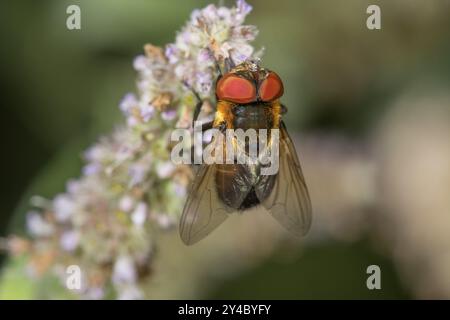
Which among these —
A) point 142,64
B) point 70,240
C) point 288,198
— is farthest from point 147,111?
point 70,240

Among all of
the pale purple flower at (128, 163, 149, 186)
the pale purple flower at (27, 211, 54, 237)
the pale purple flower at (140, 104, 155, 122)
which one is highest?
the pale purple flower at (140, 104, 155, 122)

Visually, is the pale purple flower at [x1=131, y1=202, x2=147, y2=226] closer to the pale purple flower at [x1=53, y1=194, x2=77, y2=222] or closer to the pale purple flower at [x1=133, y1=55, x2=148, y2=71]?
the pale purple flower at [x1=53, y1=194, x2=77, y2=222]

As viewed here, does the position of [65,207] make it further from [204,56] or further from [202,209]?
[204,56]

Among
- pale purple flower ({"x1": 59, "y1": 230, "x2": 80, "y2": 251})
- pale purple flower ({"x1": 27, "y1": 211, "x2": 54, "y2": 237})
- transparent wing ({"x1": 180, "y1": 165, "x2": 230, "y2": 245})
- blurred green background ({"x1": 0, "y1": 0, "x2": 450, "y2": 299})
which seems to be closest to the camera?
transparent wing ({"x1": 180, "y1": 165, "x2": 230, "y2": 245})

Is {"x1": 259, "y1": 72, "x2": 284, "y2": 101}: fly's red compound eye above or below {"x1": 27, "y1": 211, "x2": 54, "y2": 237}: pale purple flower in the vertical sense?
above

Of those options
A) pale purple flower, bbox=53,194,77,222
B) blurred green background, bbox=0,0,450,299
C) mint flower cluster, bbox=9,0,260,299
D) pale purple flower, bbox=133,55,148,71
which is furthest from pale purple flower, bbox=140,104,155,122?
blurred green background, bbox=0,0,450,299
